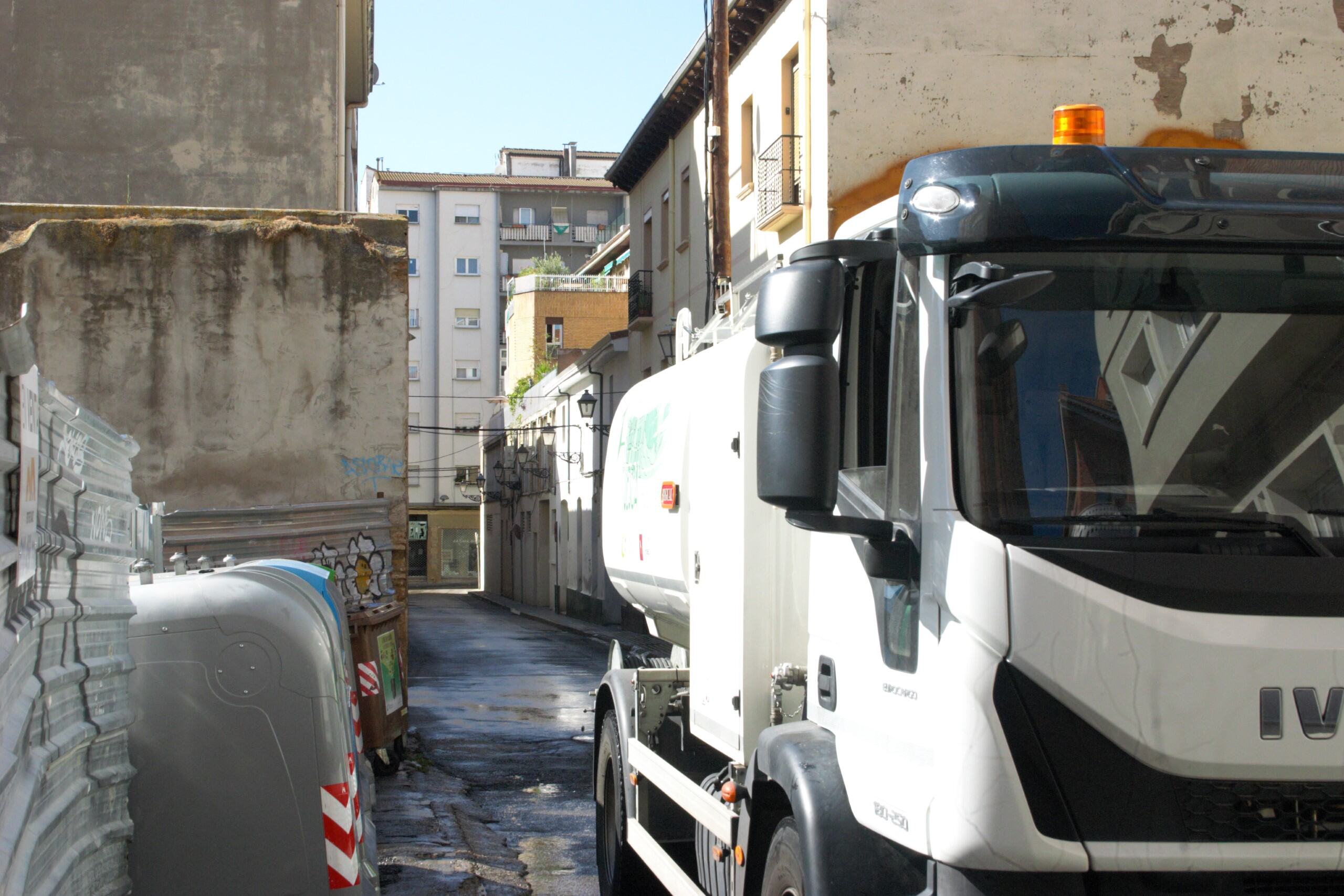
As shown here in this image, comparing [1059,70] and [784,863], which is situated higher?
[1059,70]

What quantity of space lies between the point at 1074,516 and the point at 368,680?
8.97 metres

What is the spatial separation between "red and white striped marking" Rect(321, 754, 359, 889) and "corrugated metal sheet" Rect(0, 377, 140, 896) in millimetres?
613

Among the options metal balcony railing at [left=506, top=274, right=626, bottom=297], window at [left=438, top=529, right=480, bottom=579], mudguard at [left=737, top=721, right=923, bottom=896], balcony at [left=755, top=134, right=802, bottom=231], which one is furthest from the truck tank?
window at [left=438, top=529, right=480, bottom=579]

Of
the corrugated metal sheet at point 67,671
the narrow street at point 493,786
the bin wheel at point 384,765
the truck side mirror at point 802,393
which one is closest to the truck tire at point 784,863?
the truck side mirror at point 802,393

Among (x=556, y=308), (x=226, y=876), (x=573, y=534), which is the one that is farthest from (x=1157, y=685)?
(x=556, y=308)

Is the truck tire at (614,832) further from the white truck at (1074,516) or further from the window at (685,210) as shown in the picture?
the window at (685,210)

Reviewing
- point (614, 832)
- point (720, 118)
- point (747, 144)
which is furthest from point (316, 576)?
point (747, 144)

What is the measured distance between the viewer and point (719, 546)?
17.5 ft

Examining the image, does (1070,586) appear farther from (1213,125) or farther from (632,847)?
(1213,125)

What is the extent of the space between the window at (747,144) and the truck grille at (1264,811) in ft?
63.6

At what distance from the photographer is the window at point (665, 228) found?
28.5 metres

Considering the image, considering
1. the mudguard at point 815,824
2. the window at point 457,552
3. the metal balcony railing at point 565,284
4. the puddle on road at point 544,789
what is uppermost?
the metal balcony railing at point 565,284

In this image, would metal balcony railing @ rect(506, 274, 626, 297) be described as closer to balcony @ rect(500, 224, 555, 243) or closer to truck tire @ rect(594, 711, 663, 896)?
balcony @ rect(500, 224, 555, 243)

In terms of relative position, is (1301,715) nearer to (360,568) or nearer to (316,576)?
(316,576)
